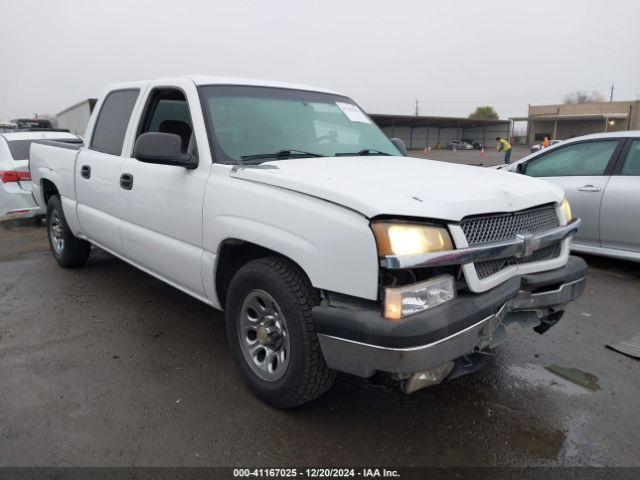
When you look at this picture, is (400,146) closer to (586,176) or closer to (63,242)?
(586,176)

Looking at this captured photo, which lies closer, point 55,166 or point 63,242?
point 55,166

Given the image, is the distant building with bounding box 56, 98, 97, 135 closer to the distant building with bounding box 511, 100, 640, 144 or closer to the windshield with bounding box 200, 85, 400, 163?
the windshield with bounding box 200, 85, 400, 163

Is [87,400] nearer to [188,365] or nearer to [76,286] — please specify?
[188,365]

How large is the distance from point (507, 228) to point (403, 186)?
61 centimetres

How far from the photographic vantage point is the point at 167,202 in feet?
11.3

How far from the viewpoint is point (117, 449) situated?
255 cm

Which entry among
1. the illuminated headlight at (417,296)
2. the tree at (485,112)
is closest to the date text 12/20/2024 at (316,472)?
the illuminated headlight at (417,296)

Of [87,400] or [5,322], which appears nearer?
[87,400]

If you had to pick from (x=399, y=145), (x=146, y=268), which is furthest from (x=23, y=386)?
(x=399, y=145)

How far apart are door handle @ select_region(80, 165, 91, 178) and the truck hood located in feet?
7.36

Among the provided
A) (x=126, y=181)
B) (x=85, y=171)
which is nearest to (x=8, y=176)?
(x=85, y=171)

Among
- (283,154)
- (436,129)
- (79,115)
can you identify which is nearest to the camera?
(283,154)

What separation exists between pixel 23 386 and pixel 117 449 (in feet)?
3.47

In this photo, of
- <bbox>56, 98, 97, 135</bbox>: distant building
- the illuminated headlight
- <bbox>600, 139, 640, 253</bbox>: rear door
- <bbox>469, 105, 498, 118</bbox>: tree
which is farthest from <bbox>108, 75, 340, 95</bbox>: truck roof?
<bbox>469, 105, 498, 118</bbox>: tree
